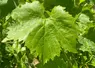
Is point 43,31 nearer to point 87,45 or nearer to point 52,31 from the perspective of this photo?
point 52,31

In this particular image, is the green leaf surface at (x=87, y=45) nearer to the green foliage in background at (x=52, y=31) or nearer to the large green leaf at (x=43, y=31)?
the green foliage in background at (x=52, y=31)

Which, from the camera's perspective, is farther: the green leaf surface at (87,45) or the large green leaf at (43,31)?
the green leaf surface at (87,45)

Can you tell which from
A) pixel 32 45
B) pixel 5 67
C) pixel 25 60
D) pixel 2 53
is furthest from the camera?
pixel 5 67

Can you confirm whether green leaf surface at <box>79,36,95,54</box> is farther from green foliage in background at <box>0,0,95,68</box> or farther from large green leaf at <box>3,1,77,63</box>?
large green leaf at <box>3,1,77,63</box>

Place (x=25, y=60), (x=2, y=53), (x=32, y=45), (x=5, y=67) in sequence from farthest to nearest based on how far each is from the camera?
(x=5, y=67) < (x=2, y=53) < (x=25, y=60) < (x=32, y=45)

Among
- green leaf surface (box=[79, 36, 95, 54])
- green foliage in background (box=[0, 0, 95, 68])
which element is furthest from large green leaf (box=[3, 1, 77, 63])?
green leaf surface (box=[79, 36, 95, 54])

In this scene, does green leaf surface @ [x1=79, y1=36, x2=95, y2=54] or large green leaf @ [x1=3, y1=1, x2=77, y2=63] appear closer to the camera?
large green leaf @ [x1=3, y1=1, x2=77, y2=63]

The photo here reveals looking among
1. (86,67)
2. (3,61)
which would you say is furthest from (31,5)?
(3,61)

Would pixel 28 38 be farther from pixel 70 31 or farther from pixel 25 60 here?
pixel 25 60

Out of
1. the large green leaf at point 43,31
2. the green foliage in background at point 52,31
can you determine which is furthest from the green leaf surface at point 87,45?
the large green leaf at point 43,31
